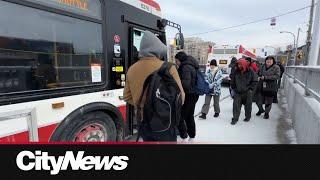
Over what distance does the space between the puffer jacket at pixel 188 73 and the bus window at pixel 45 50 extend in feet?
4.27

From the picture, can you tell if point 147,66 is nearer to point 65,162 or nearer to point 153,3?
point 65,162

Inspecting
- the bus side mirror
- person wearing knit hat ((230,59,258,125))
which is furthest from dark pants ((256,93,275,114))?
the bus side mirror

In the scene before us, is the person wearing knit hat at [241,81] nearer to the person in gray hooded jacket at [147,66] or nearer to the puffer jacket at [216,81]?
the puffer jacket at [216,81]

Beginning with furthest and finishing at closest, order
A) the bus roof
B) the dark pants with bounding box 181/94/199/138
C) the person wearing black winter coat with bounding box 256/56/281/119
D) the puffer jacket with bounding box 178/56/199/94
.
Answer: the person wearing black winter coat with bounding box 256/56/281/119 < the dark pants with bounding box 181/94/199/138 < the bus roof < the puffer jacket with bounding box 178/56/199/94

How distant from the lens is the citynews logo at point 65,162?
2023mm

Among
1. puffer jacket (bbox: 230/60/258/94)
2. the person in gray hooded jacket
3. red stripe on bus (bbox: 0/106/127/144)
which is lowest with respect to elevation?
red stripe on bus (bbox: 0/106/127/144)

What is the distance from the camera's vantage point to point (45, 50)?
3.11 meters

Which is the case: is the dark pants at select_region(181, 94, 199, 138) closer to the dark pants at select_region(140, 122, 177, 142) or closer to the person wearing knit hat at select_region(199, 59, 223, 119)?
the dark pants at select_region(140, 122, 177, 142)

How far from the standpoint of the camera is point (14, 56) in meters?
2.78

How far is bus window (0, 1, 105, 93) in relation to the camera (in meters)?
2.74

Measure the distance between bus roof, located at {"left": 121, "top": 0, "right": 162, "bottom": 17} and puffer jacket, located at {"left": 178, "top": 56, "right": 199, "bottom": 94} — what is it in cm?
127

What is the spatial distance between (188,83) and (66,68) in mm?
1934

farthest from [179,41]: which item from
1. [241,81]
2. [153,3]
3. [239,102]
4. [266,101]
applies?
[266,101]

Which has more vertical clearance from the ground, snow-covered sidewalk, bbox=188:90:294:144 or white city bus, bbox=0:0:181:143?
white city bus, bbox=0:0:181:143
